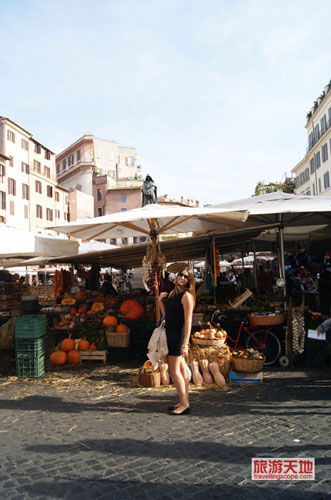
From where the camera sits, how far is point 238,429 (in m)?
4.52

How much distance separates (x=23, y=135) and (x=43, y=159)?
580 centimetres

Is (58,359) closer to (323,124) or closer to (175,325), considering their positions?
(175,325)

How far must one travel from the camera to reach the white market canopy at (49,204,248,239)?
7082mm

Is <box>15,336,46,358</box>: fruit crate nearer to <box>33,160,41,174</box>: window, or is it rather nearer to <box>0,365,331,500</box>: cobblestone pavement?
<box>0,365,331,500</box>: cobblestone pavement

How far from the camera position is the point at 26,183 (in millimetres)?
48656

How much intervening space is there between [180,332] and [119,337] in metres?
3.51

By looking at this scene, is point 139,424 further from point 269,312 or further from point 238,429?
point 269,312

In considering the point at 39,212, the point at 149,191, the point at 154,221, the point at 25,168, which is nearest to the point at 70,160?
the point at 39,212

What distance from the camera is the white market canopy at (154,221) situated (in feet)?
23.2

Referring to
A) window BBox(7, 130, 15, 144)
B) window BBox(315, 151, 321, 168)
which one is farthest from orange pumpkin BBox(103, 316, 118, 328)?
window BBox(315, 151, 321, 168)

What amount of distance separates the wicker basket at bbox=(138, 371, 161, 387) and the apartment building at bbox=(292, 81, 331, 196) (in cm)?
4180

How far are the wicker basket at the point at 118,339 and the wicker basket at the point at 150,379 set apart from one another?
1.91 meters

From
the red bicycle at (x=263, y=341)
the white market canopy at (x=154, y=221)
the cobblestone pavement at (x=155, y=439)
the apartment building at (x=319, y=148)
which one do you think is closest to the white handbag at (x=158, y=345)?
the cobblestone pavement at (x=155, y=439)

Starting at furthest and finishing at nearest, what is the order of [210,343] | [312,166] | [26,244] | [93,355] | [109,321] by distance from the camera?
1. [312,166]
2. [109,321]
3. [93,355]
4. [26,244]
5. [210,343]
